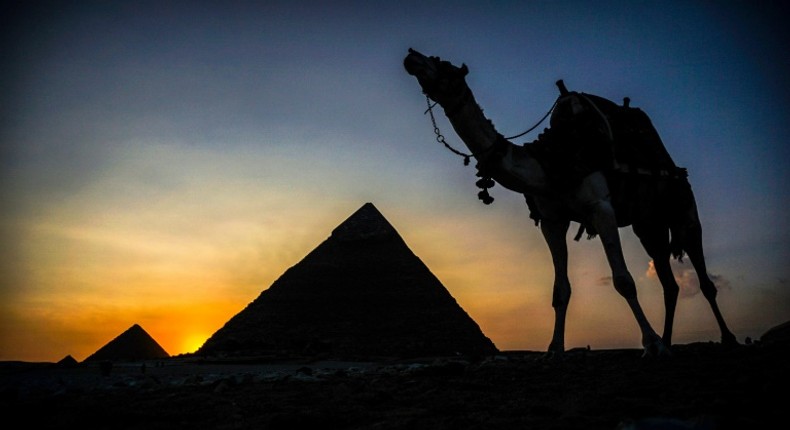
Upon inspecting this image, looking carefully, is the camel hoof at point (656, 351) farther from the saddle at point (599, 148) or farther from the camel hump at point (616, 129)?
the camel hump at point (616, 129)

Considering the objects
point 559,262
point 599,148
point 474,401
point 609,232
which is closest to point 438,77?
point 599,148

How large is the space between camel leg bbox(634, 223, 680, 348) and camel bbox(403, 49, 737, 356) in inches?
16.3

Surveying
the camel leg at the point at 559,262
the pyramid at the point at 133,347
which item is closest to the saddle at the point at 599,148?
the camel leg at the point at 559,262

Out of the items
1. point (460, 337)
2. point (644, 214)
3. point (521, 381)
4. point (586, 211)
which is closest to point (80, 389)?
point (521, 381)

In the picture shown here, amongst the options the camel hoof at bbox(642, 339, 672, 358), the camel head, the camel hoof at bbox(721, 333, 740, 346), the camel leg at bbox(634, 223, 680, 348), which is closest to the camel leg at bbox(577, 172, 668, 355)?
the camel hoof at bbox(642, 339, 672, 358)

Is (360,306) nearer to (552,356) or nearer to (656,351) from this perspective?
(552,356)

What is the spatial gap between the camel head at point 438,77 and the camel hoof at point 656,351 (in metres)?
2.26

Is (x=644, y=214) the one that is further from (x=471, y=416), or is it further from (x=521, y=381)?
(x=471, y=416)

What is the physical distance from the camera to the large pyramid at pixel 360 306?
38.5m

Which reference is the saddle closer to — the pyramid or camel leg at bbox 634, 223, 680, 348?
camel leg at bbox 634, 223, 680, 348

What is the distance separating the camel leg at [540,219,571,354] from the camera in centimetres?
513

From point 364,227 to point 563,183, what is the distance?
4219 centimetres

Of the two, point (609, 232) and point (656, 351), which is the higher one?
point (609, 232)

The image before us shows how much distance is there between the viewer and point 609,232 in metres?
4.52
